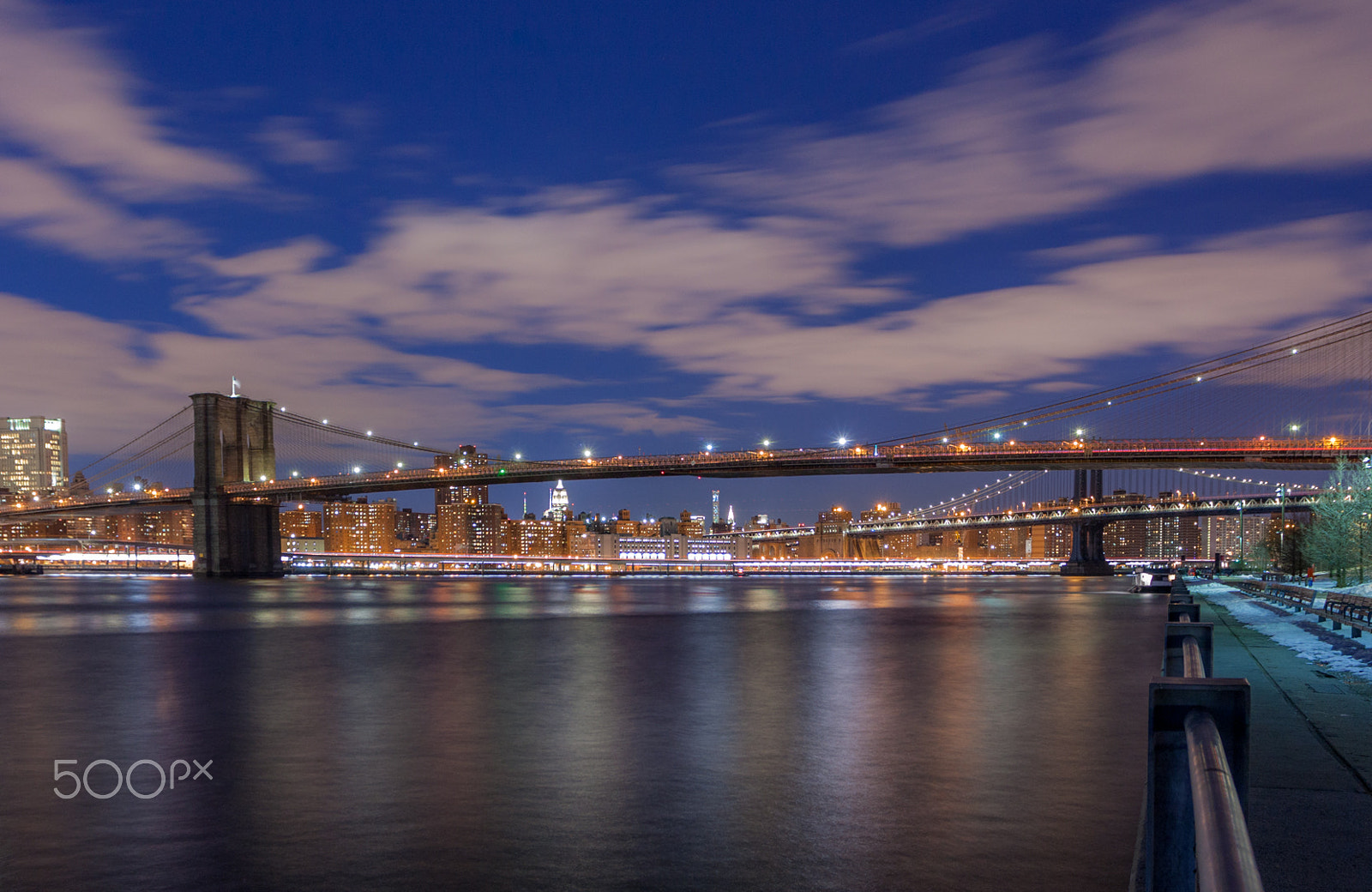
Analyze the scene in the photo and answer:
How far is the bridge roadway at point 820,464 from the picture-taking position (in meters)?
71.8

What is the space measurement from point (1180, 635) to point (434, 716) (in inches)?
444

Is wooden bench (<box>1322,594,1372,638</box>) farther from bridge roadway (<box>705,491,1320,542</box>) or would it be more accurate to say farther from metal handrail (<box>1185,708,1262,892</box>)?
bridge roadway (<box>705,491,1320,542</box>)

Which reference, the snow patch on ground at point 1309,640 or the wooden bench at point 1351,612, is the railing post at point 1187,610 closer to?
the snow patch on ground at point 1309,640

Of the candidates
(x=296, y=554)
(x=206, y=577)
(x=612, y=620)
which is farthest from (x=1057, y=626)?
(x=296, y=554)

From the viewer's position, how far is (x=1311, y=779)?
8.10m

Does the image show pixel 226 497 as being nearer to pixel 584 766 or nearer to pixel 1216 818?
pixel 584 766

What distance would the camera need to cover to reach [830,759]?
12164mm

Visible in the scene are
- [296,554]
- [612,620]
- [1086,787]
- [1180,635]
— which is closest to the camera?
[1180,635]

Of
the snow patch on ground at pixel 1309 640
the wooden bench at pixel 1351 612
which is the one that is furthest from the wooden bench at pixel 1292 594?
the wooden bench at pixel 1351 612

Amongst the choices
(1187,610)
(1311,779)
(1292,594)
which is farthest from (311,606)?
(1311,779)

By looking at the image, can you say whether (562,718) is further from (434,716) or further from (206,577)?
(206,577)

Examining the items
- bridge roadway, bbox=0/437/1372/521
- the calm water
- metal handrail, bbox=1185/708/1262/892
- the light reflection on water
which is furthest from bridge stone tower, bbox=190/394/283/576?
metal handrail, bbox=1185/708/1262/892

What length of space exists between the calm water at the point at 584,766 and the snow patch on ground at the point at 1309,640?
2611mm

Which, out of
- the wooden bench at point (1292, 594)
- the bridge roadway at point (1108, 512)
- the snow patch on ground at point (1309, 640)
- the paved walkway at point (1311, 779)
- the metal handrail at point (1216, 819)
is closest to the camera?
the metal handrail at point (1216, 819)
